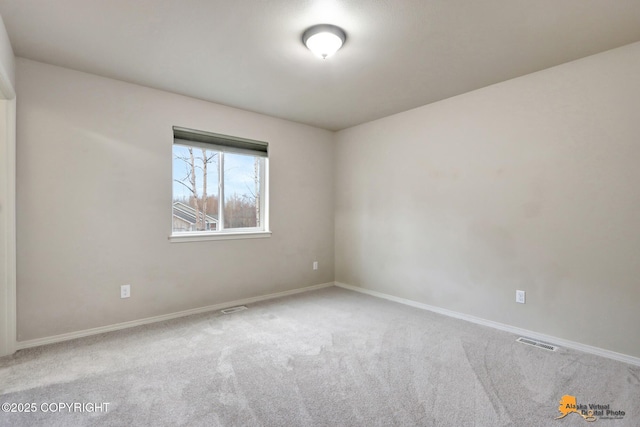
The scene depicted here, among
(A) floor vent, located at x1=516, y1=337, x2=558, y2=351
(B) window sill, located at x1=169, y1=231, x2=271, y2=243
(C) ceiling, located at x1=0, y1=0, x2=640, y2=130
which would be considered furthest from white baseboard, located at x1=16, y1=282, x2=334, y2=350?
(A) floor vent, located at x1=516, y1=337, x2=558, y2=351

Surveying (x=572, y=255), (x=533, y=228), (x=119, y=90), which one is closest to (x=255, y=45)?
(x=119, y=90)

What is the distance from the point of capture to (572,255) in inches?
104

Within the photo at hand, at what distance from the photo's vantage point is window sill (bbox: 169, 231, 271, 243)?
3383 millimetres

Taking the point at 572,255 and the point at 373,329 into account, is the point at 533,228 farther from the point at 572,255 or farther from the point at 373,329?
the point at 373,329

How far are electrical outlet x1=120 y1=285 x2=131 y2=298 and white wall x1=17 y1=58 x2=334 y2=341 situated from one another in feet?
0.14

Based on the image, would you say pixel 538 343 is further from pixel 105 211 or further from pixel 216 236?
pixel 105 211

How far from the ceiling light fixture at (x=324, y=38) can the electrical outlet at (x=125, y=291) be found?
2.68 m

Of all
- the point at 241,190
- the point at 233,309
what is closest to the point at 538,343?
the point at 233,309

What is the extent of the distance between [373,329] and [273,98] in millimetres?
2560

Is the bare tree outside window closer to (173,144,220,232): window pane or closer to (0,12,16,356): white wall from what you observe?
(173,144,220,232): window pane

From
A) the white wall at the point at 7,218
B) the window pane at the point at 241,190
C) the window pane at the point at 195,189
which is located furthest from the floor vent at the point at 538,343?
the white wall at the point at 7,218

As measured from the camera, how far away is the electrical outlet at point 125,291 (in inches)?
120

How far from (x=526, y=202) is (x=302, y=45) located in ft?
7.66

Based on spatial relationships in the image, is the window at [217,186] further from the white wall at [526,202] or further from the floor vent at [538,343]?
the floor vent at [538,343]
